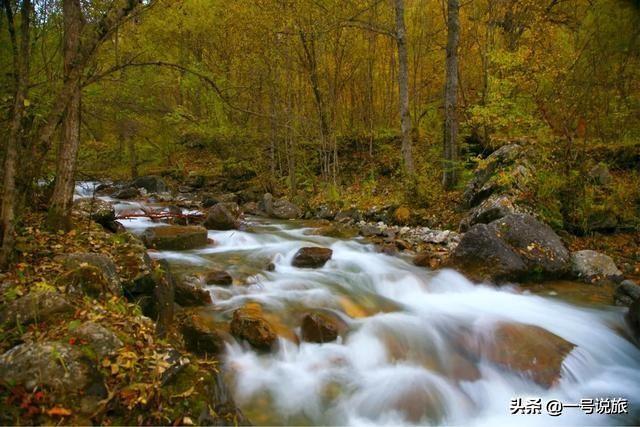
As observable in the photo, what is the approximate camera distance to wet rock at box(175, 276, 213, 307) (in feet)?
19.1

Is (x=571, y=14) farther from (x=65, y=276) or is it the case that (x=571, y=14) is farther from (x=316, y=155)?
(x=65, y=276)

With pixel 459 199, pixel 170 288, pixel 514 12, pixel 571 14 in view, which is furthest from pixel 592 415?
pixel 571 14

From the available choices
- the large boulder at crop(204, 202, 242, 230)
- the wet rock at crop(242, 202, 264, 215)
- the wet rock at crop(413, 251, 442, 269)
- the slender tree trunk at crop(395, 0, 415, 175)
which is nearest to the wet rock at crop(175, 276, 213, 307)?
the wet rock at crop(413, 251, 442, 269)

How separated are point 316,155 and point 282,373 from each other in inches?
586

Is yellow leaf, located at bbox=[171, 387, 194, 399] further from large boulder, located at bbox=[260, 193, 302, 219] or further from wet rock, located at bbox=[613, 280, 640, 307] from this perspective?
large boulder, located at bbox=[260, 193, 302, 219]

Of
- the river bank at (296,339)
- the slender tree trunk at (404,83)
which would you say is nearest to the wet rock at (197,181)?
the slender tree trunk at (404,83)

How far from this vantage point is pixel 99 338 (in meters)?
3.15

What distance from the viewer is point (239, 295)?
6.41m

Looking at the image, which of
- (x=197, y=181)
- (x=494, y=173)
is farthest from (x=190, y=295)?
(x=197, y=181)

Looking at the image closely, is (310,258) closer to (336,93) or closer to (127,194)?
(336,93)

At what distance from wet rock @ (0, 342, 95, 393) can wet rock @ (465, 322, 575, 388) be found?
437 cm

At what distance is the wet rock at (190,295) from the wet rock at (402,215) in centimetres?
667

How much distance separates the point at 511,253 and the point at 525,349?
8.47 ft

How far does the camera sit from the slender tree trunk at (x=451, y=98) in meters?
11.5
